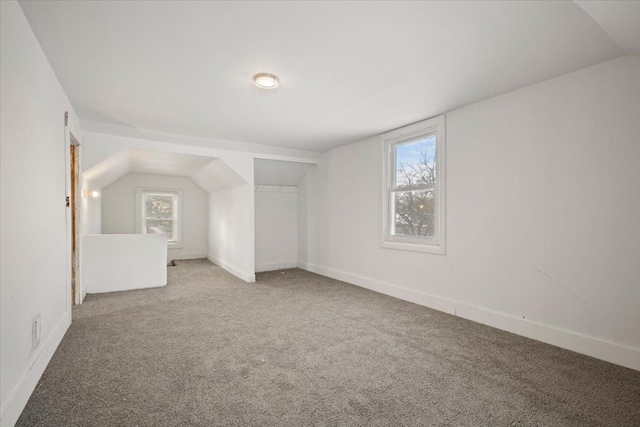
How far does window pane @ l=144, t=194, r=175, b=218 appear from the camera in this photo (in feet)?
23.4

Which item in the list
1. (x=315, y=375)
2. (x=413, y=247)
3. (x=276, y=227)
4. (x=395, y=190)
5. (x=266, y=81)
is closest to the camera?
(x=315, y=375)

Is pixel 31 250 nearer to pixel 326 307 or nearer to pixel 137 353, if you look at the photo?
pixel 137 353

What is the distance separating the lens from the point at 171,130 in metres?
4.09

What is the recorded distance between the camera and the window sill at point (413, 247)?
11.5 ft

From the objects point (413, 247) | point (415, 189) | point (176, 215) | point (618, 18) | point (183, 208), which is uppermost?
point (618, 18)

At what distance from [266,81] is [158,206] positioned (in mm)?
5863

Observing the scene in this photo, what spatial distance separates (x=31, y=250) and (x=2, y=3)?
4.38ft

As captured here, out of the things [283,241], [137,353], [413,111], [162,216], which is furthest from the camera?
[162,216]

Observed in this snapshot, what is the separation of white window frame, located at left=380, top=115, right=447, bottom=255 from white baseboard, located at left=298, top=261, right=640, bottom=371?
57cm

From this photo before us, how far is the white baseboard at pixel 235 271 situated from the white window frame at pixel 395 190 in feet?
7.08

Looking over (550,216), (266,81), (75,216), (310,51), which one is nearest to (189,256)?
(75,216)

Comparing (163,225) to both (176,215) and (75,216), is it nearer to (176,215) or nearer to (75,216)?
(176,215)

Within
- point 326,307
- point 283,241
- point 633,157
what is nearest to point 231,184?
point 283,241

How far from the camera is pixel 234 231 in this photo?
5.62 metres
